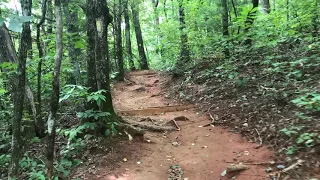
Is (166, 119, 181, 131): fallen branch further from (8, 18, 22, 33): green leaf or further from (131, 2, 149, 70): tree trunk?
(131, 2, 149, 70): tree trunk

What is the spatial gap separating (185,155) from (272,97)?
288 centimetres

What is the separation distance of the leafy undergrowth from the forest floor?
1.35 feet

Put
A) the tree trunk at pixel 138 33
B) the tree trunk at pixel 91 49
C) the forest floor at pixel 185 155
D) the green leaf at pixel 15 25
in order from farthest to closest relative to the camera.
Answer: the tree trunk at pixel 138 33 → the tree trunk at pixel 91 49 → the forest floor at pixel 185 155 → the green leaf at pixel 15 25

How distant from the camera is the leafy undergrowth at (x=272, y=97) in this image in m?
4.95

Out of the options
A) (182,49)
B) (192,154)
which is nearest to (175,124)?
(192,154)

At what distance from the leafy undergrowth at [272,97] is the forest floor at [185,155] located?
410 millimetres

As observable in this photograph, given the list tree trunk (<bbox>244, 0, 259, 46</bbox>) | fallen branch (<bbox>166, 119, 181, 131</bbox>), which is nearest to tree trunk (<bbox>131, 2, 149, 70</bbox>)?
tree trunk (<bbox>244, 0, 259, 46</bbox>)

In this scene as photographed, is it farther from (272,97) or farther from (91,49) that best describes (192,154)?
(91,49)

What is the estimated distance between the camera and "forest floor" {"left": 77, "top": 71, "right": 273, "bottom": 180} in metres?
5.12

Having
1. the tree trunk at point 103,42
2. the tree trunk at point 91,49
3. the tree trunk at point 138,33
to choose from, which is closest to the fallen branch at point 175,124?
the tree trunk at point 103,42

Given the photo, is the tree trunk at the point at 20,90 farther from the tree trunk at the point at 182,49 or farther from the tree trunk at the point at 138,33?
the tree trunk at the point at 138,33

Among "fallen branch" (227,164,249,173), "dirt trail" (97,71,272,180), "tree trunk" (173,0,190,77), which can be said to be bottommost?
"dirt trail" (97,71,272,180)

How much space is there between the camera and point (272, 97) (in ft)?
23.1

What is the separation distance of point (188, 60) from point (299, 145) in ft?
35.6
